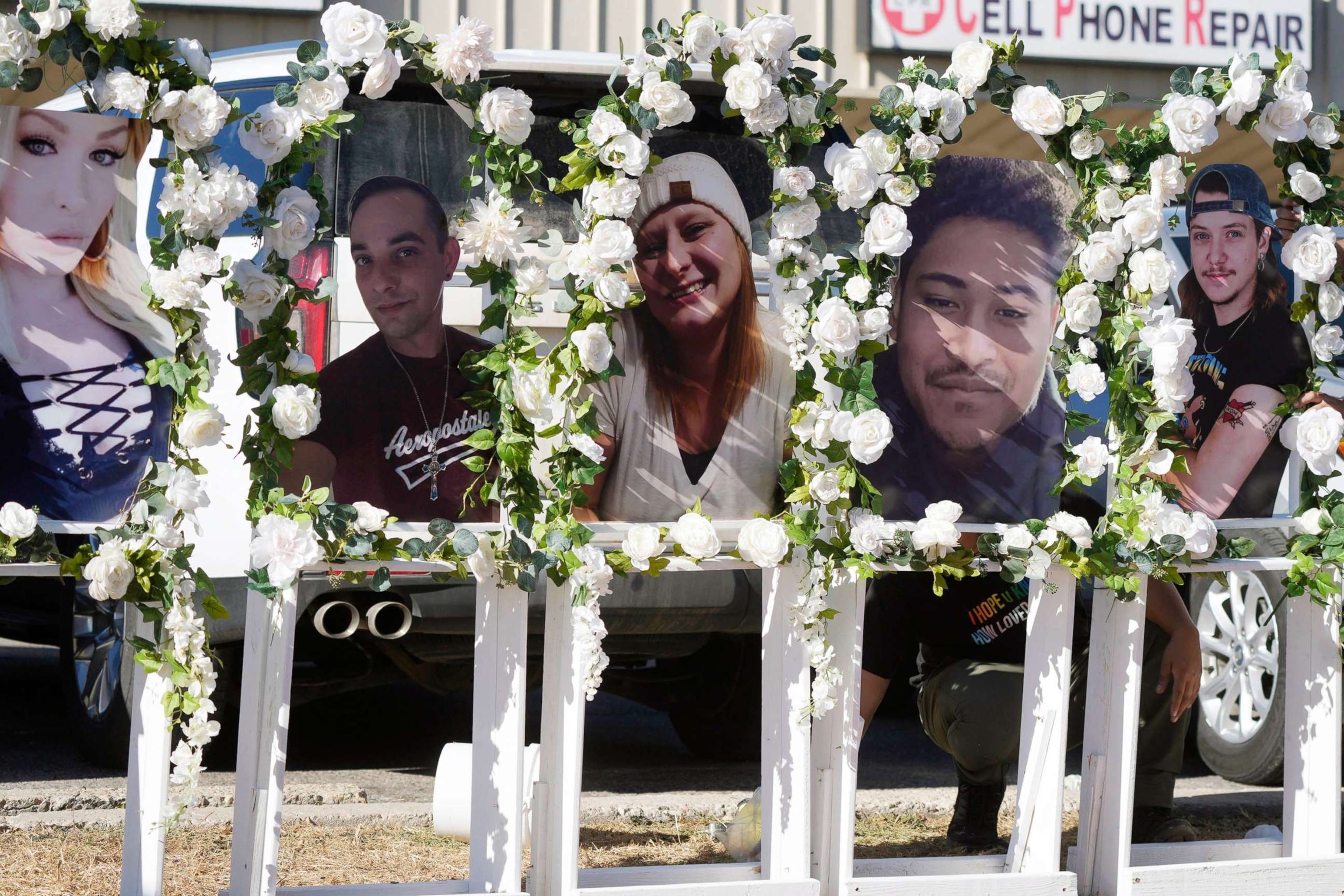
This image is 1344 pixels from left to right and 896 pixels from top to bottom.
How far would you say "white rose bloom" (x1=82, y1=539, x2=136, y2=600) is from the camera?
3098 millimetres

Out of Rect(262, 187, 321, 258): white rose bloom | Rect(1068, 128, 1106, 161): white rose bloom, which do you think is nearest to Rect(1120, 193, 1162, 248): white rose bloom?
Rect(1068, 128, 1106, 161): white rose bloom

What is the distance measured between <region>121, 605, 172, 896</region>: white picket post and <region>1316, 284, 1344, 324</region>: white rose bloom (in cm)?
308

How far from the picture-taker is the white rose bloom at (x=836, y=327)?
3545mm

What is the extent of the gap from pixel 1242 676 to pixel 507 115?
3.64 meters

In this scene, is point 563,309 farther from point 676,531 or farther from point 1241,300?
point 1241,300

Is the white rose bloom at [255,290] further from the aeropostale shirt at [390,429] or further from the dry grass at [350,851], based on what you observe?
the dry grass at [350,851]

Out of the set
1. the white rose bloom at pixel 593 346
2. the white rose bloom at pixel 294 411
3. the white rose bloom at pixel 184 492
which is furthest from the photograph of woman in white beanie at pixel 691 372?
the white rose bloom at pixel 184 492

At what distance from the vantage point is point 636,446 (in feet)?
11.7

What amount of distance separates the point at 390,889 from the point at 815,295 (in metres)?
1.69

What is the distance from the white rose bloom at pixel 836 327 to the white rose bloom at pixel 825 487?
290 millimetres

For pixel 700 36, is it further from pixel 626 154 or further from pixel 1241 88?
pixel 1241 88

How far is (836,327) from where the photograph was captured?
11.6ft

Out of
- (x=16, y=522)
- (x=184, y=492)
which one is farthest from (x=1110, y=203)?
(x=16, y=522)

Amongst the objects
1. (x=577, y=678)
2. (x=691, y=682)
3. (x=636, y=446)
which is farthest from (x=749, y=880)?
(x=691, y=682)
